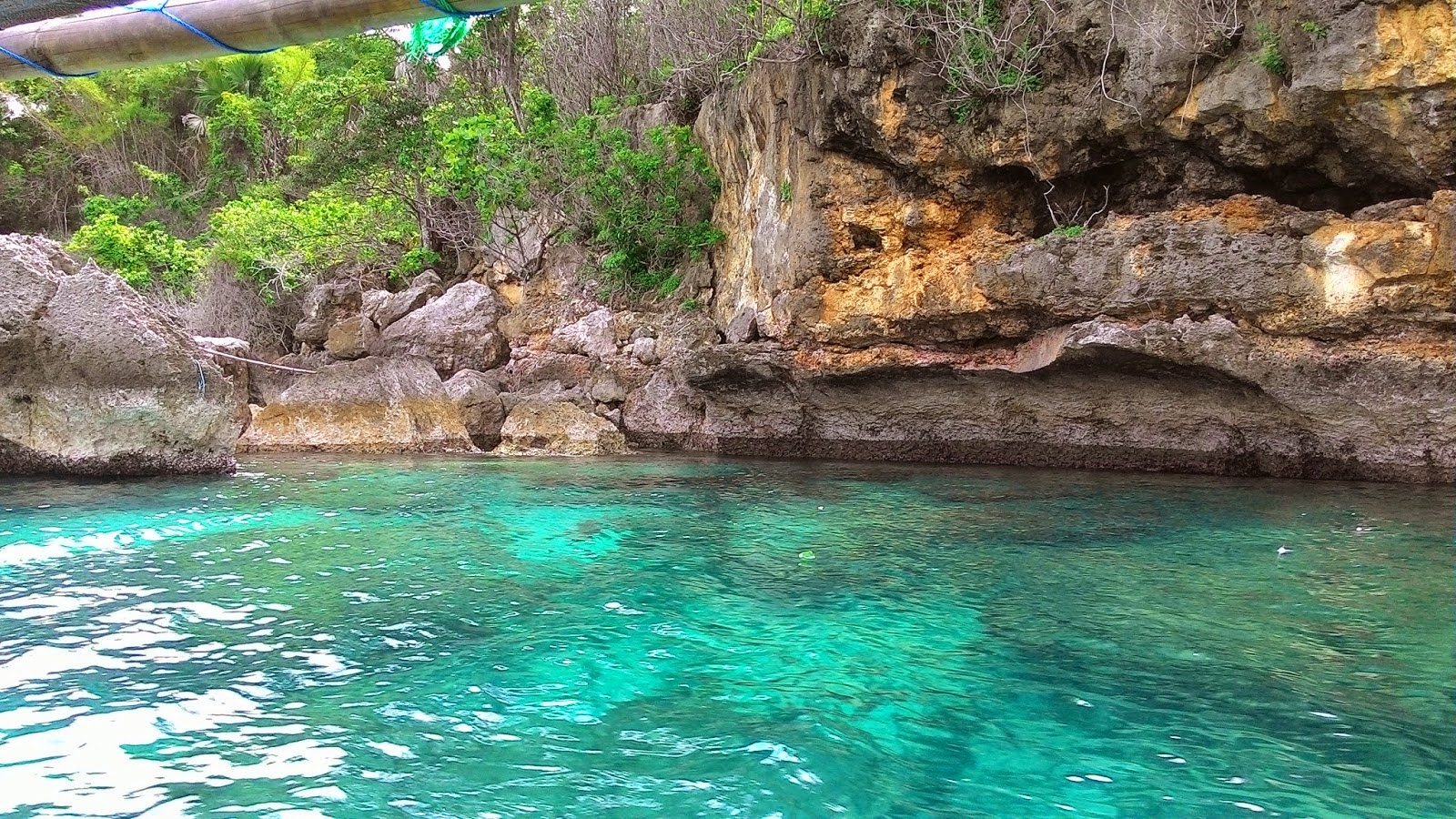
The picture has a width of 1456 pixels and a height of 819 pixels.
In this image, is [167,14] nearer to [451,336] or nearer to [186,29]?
[186,29]

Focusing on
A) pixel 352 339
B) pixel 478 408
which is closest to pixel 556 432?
pixel 478 408

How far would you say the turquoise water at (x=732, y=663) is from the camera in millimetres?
3174

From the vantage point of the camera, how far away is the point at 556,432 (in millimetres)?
14148

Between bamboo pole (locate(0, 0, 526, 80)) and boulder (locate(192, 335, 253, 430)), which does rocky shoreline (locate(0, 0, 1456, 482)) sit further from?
bamboo pole (locate(0, 0, 526, 80))

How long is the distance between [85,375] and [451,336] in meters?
6.77

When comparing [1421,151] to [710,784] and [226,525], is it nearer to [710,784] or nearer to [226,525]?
[710,784]

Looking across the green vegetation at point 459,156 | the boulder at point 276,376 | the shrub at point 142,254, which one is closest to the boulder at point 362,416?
the boulder at point 276,376

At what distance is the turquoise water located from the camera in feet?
10.4

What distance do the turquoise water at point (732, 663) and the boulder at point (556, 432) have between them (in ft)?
18.2

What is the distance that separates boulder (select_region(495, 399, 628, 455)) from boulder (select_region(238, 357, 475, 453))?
0.69m

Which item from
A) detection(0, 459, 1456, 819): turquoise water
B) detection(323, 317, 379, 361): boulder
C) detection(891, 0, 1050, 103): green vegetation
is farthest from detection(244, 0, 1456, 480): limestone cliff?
detection(323, 317, 379, 361): boulder

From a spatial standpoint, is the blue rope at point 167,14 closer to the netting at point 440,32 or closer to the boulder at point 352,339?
the netting at point 440,32

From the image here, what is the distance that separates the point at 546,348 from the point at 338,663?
12.2 metres

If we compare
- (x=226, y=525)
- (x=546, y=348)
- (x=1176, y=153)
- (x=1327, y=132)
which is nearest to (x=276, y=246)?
(x=546, y=348)
